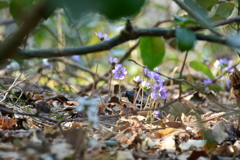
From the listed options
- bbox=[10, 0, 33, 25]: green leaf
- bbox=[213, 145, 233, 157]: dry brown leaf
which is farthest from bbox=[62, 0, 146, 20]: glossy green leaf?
bbox=[213, 145, 233, 157]: dry brown leaf

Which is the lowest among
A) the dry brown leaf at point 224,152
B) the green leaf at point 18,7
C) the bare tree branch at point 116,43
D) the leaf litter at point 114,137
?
the dry brown leaf at point 224,152

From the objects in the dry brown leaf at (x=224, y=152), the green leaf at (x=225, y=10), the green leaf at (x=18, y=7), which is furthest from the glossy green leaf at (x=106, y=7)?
the green leaf at (x=225, y=10)

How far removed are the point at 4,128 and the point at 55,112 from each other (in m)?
0.41

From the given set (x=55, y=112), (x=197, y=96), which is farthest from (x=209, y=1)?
(x=197, y=96)

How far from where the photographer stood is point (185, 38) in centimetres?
78

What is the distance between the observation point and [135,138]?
3.76ft

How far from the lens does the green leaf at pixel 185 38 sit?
77cm

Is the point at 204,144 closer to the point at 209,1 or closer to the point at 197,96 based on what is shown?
the point at 209,1

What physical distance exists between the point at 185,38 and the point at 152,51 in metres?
0.15

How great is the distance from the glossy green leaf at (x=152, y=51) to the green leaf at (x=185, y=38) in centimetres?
12

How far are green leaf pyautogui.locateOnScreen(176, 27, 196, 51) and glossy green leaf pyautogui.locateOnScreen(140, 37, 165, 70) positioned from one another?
116mm

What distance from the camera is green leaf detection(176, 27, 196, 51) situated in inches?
30.2

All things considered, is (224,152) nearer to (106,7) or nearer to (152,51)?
(152,51)

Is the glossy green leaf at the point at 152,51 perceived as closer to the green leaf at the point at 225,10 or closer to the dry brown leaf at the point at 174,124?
the dry brown leaf at the point at 174,124
